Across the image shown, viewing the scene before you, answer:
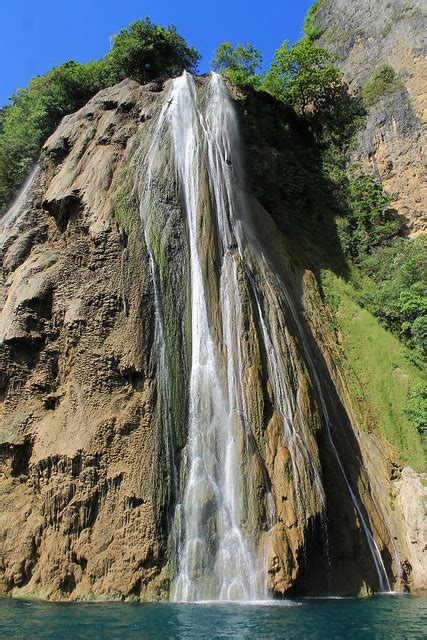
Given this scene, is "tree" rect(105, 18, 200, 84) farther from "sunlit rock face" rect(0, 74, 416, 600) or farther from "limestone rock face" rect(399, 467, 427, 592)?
"limestone rock face" rect(399, 467, 427, 592)

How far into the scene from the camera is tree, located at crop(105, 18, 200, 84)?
1156 inches

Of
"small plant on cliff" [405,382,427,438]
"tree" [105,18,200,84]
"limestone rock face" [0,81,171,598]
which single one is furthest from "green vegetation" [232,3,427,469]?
"limestone rock face" [0,81,171,598]

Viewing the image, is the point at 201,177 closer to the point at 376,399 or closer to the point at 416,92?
the point at 376,399

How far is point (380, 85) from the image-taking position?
31.4m

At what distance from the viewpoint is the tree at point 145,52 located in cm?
2936

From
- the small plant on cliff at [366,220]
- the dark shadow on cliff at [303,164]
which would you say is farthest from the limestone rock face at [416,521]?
the small plant on cliff at [366,220]

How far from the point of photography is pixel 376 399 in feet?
63.6

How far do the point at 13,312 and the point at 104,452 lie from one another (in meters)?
5.09

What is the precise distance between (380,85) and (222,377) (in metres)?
23.0

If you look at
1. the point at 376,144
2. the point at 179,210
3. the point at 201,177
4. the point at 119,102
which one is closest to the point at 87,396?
the point at 179,210

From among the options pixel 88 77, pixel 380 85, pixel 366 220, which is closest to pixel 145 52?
pixel 88 77

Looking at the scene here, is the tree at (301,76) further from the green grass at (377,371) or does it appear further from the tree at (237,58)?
the green grass at (377,371)

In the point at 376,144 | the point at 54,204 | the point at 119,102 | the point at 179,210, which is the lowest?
the point at 179,210

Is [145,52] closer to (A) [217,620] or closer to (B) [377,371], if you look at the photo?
(B) [377,371]
